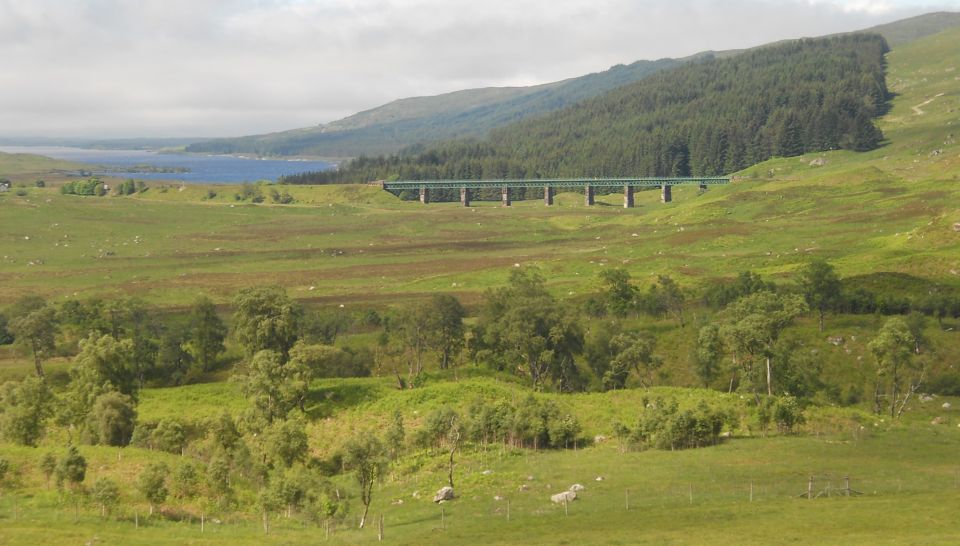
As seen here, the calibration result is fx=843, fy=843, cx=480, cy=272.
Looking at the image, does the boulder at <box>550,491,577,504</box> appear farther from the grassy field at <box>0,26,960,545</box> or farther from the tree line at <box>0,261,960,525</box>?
the tree line at <box>0,261,960,525</box>

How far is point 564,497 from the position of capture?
4338 centimetres

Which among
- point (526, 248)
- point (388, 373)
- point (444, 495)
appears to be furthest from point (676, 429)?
point (526, 248)

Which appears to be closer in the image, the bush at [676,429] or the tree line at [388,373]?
the tree line at [388,373]

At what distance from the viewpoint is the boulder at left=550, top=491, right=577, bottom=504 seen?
43.2 m

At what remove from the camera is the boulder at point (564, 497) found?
1700 inches

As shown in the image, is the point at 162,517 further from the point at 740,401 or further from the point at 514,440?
the point at 740,401

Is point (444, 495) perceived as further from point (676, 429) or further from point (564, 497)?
point (676, 429)

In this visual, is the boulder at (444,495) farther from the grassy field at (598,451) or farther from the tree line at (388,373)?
the tree line at (388,373)

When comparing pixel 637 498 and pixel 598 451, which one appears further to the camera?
pixel 598 451

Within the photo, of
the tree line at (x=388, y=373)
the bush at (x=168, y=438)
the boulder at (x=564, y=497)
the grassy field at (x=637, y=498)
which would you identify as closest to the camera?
the grassy field at (x=637, y=498)

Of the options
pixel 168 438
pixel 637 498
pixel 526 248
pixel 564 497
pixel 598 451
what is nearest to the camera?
pixel 637 498

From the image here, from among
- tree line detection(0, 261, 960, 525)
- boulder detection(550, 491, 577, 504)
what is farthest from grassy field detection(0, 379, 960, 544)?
tree line detection(0, 261, 960, 525)

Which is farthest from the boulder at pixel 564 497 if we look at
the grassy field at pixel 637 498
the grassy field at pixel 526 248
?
the grassy field at pixel 526 248

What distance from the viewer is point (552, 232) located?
191875 millimetres
